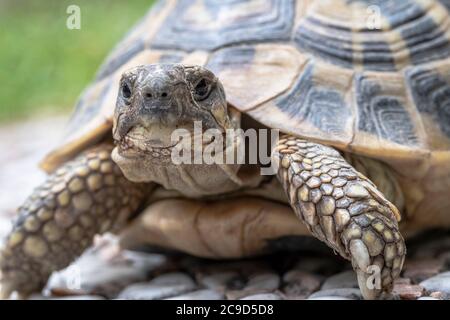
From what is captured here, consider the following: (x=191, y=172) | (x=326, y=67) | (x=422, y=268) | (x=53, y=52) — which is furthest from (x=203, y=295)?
(x=53, y=52)

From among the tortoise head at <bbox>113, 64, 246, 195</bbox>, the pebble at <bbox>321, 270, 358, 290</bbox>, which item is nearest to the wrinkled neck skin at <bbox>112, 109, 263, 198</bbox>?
the tortoise head at <bbox>113, 64, 246, 195</bbox>

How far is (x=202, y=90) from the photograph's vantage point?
240cm

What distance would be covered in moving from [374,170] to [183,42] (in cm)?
100

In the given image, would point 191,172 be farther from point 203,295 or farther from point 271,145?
point 203,295

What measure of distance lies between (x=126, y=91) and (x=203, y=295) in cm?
87

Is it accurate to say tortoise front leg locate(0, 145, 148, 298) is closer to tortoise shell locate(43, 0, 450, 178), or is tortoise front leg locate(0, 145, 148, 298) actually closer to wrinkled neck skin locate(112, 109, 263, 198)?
tortoise shell locate(43, 0, 450, 178)

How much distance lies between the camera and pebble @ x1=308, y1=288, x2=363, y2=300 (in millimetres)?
2447

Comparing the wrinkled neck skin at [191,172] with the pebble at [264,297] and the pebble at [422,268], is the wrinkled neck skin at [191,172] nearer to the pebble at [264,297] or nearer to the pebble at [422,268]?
the pebble at [264,297]

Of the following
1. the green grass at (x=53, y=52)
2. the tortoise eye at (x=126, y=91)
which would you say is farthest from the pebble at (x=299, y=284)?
the green grass at (x=53, y=52)

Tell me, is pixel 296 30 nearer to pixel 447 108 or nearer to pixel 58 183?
pixel 447 108

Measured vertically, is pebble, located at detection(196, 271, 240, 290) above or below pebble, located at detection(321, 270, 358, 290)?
below

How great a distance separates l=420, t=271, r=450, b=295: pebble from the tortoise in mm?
256

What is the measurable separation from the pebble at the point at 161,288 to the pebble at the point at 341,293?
568 mm
